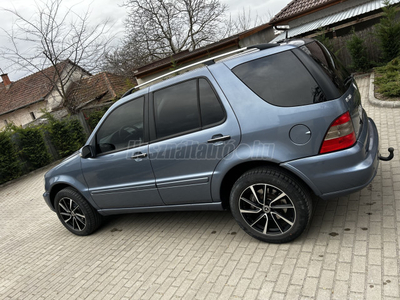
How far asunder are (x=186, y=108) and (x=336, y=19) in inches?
519

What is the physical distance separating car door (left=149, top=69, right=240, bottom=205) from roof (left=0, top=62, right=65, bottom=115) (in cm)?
2357

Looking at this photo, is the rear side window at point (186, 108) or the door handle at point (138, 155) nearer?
the rear side window at point (186, 108)

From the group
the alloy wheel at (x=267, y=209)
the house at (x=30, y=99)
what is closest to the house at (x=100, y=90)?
the house at (x=30, y=99)

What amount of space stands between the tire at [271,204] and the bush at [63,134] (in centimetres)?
1144

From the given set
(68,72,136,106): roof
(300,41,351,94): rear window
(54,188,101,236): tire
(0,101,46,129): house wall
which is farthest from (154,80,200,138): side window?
(0,101,46,129): house wall

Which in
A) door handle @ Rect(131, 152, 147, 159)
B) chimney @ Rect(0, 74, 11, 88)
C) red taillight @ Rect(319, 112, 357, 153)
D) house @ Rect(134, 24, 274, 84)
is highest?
chimney @ Rect(0, 74, 11, 88)

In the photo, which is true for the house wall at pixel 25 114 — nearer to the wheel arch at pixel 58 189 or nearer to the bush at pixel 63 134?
the bush at pixel 63 134

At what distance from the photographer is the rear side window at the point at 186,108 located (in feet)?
10.2

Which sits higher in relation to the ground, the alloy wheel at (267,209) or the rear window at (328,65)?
the rear window at (328,65)

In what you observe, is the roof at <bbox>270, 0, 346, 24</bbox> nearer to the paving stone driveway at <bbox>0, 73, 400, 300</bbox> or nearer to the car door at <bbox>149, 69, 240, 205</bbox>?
the paving stone driveway at <bbox>0, 73, 400, 300</bbox>

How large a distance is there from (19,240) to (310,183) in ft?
16.8

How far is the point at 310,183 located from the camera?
109 inches

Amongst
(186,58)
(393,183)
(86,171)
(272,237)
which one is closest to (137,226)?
(86,171)

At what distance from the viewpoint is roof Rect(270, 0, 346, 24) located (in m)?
14.5
